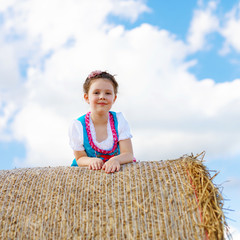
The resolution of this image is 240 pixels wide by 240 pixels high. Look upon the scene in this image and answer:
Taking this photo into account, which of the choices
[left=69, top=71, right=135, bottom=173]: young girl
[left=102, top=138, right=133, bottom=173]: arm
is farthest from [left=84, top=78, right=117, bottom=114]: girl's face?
[left=102, top=138, right=133, bottom=173]: arm

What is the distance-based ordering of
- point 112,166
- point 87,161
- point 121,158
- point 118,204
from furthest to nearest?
1. point 87,161
2. point 121,158
3. point 112,166
4. point 118,204

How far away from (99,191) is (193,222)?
24.8 inches

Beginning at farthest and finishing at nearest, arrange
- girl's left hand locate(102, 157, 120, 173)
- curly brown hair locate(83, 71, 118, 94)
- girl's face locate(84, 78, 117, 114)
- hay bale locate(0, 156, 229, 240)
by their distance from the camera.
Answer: curly brown hair locate(83, 71, 118, 94)
girl's face locate(84, 78, 117, 114)
girl's left hand locate(102, 157, 120, 173)
hay bale locate(0, 156, 229, 240)

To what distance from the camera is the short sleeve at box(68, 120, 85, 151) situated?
323 cm

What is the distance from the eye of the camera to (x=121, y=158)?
9.39 feet

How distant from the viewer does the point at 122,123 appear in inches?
133

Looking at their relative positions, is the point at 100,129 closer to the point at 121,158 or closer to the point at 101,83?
the point at 101,83

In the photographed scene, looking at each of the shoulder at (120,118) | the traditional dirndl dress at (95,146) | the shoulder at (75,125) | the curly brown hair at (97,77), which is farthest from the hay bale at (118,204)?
the curly brown hair at (97,77)

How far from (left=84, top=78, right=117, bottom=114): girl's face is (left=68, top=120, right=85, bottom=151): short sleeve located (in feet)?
0.67

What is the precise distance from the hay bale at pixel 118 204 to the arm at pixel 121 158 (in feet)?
0.23

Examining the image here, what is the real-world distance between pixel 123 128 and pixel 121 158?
0.52 m

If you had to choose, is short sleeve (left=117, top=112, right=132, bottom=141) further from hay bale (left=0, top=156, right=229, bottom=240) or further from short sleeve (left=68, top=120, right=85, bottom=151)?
Result: hay bale (left=0, top=156, right=229, bottom=240)

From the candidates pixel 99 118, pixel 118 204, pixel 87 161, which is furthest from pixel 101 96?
pixel 118 204

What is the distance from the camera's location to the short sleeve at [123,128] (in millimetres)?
3273
